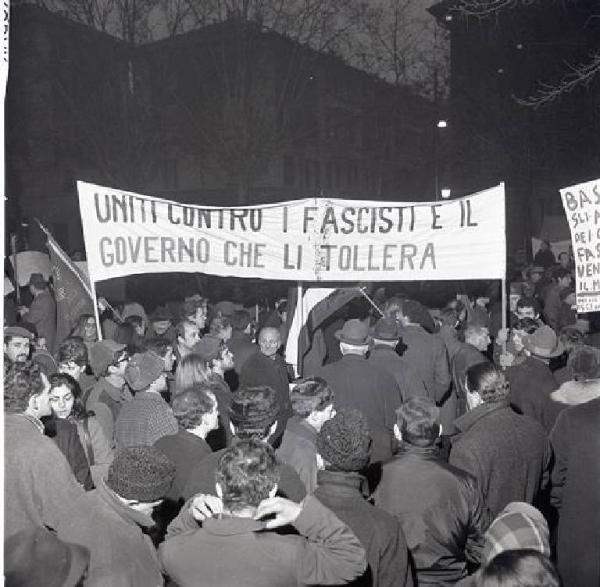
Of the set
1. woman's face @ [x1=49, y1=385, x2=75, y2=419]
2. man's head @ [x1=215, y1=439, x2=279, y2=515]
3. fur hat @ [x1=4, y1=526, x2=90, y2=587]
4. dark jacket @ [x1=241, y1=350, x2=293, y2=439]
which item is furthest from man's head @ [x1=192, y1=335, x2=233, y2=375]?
fur hat @ [x1=4, y1=526, x2=90, y2=587]

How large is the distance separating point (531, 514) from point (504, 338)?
5.27 meters

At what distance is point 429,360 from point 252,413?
3430 millimetres

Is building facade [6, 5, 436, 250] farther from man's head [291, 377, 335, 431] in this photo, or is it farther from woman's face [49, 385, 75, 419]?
man's head [291, 377, 335, 431]

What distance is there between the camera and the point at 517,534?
329 centimetres

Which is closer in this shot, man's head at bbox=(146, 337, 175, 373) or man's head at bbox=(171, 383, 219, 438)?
man's head at bbox=(171, 383, 219, 438)

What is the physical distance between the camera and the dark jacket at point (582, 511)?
4.49m

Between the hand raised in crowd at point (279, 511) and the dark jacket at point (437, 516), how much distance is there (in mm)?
1003

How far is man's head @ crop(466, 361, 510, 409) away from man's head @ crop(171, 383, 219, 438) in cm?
170

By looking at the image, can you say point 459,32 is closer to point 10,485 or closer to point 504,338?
A: point 504,338

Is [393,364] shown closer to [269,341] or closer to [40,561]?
[269,341]

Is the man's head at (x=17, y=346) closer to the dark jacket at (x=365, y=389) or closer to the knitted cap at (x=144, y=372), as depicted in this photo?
the knitted cap at (x=144, y=372)

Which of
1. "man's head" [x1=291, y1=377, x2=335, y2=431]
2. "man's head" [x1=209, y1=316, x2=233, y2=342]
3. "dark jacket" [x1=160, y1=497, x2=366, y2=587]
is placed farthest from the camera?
"man's head" [x1=209, y1=316, x2=233, y2=342]

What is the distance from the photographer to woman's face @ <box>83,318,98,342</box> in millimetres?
9234

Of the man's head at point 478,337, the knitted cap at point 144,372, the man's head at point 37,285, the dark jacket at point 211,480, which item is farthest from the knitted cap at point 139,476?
the man's head at point 37,285
